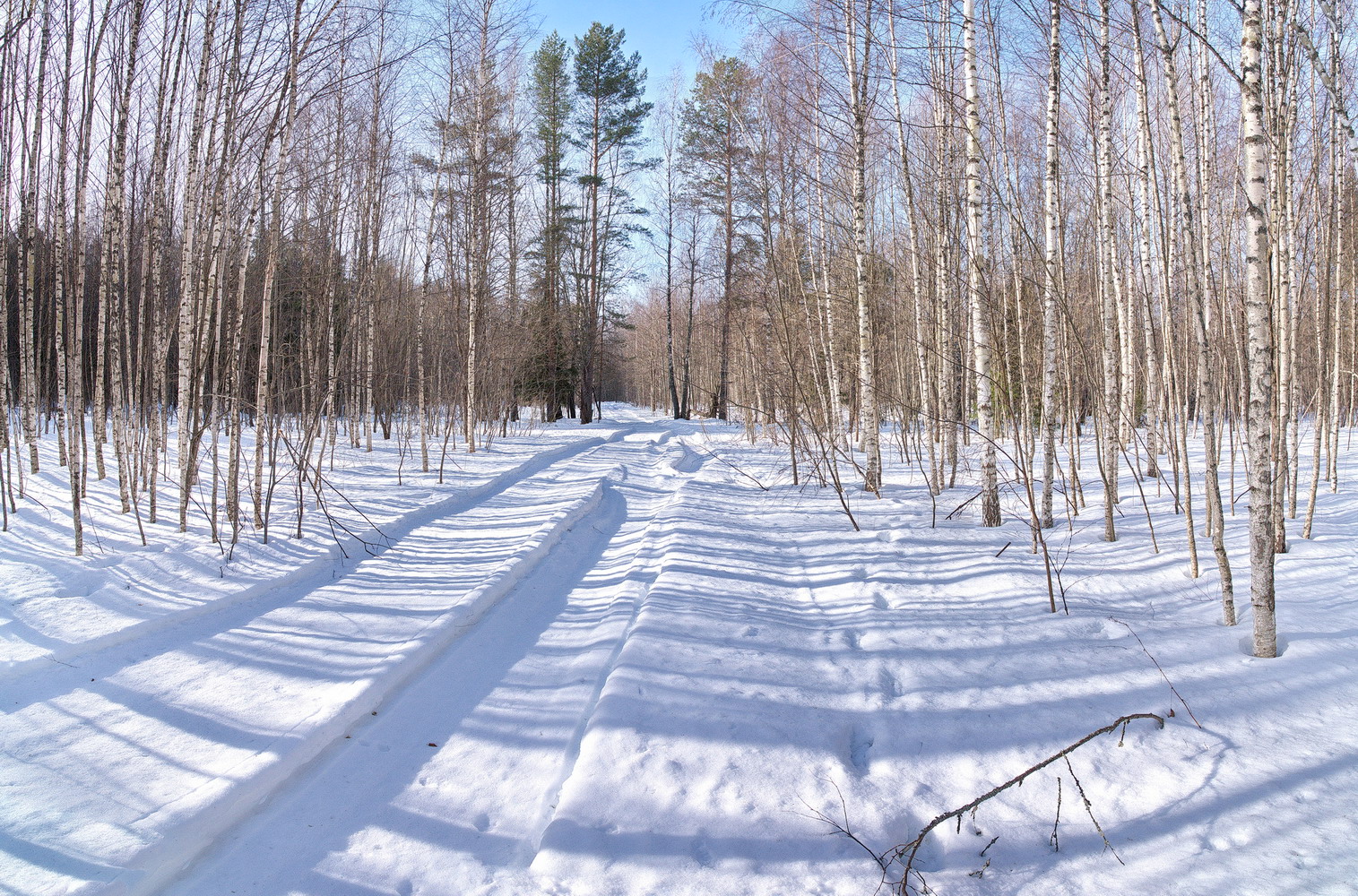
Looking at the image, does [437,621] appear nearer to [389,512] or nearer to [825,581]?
[825,581]

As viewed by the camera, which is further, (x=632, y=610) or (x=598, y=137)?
(x=598, y=137)

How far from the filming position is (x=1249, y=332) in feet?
9.80

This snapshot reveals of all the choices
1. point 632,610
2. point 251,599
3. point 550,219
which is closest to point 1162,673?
point 632,610

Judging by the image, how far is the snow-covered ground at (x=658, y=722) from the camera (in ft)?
6.61

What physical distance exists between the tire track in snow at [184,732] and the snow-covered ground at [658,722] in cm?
1

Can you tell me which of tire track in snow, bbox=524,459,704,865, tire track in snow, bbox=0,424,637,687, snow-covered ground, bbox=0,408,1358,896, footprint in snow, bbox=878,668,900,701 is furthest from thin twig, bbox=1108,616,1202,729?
tire track in snow, bbox=0,424,637,687

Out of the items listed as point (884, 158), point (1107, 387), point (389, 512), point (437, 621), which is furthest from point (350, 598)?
point (884, 158)

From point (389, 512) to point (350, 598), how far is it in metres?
2.94

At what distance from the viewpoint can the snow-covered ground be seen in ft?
6.61

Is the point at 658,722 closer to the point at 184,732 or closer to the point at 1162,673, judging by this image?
the point at 184,732

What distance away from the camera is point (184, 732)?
2.66 metres

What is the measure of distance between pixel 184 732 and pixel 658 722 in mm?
1984

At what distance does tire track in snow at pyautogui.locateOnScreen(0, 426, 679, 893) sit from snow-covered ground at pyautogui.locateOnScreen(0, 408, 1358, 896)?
0.5 inches

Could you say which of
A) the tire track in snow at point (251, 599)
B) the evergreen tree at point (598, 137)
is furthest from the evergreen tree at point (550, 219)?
the tire track in snow at point (251, 599)
